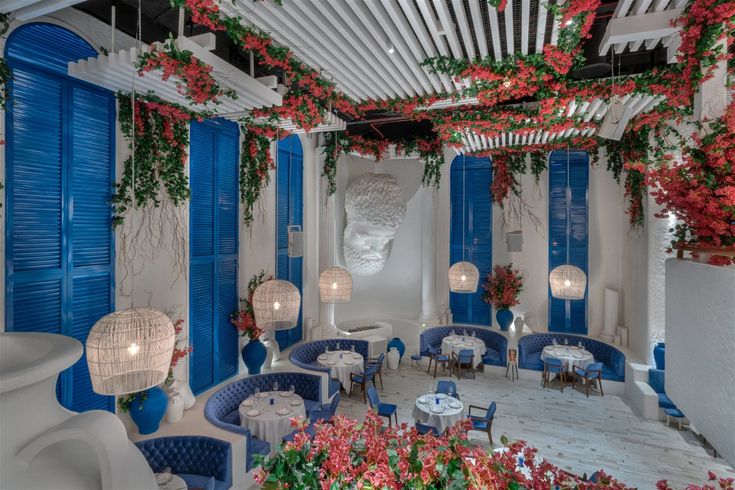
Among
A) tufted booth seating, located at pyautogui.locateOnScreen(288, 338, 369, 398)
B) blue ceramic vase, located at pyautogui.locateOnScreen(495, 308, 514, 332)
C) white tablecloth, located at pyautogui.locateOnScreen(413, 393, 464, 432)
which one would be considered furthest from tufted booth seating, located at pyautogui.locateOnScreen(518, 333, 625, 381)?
tufted booth seating, located at pyautogui.locateOnScreen(288, 338, 369, 398)

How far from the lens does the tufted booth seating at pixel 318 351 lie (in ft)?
21.9

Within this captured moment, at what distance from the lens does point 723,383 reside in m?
1.85

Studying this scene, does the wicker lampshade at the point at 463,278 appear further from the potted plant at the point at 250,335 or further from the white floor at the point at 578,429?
the potted plant at the point at 250,335

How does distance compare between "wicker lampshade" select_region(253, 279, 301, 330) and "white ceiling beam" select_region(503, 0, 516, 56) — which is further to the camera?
"wicker lampshade" select_region(253, 279, 301, 330)

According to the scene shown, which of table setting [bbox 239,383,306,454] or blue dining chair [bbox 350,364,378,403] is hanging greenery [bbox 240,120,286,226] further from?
blue dining chair [bbox 350,364,378,403]

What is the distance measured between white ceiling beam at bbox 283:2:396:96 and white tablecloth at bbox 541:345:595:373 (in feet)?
21.1

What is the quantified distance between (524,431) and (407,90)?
17.9 feet

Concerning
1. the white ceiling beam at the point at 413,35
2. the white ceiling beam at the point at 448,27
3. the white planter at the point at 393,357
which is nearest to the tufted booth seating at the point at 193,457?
the white ceiling beam at the point at 413,35

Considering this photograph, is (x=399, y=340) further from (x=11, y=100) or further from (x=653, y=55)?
(x=11, y=100)

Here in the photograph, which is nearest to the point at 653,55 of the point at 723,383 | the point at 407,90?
the point at 407,90

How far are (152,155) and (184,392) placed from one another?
309cm

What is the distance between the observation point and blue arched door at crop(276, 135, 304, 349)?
764 cm

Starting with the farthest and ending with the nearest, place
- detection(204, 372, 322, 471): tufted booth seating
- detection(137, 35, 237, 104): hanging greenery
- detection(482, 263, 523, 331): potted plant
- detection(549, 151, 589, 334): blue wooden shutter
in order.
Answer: detection(482, 263, 523, 331): potted plant, detection(549, 151, 589, 334): blue wooden shutter, detection(204, 372, 322, 471): tufted booth seating, detection(137, 35, 237, 104): hanging greenery

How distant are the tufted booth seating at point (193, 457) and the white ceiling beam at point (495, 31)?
502 cm
